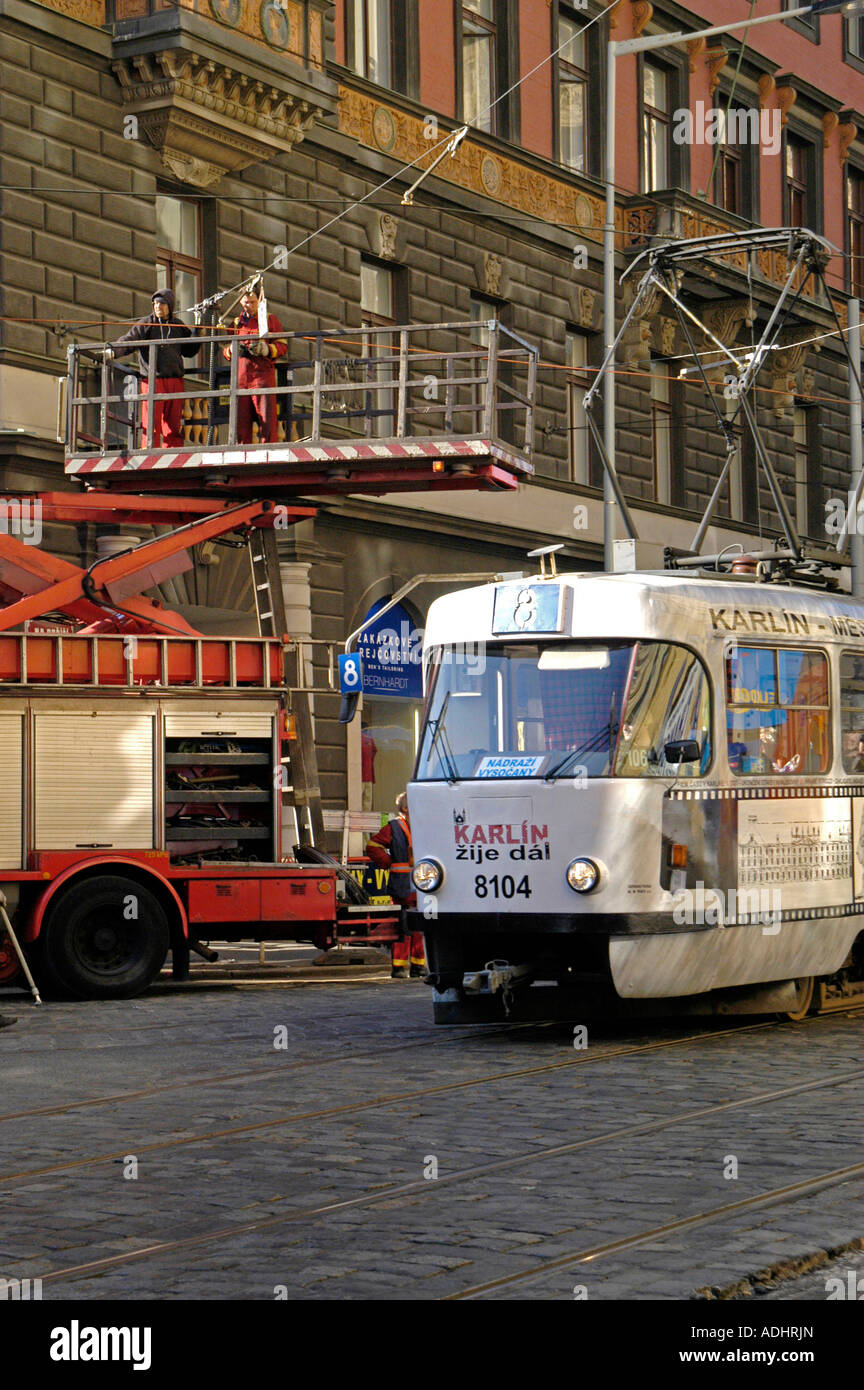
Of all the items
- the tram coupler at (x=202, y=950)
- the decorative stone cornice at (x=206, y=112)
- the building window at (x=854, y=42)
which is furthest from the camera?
the building window at (x=854, y=42)

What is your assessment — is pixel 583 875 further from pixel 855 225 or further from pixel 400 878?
pixel 855 225

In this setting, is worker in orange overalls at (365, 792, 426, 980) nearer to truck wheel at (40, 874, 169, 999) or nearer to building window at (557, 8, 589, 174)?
truck wheel at (40, 874, 169, 999)

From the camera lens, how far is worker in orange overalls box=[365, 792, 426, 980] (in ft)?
63.8

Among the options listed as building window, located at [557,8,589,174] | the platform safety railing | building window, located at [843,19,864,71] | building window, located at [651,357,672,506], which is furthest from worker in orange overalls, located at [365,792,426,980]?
building window, located at [843,19,864,71]

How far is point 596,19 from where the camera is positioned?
34.2 meters

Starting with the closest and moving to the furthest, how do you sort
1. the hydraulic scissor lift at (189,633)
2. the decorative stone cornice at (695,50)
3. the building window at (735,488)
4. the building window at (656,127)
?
the hydraulic scissor lift at (189,633)
the building window at (656,127)
the decorative stone cornice at (695,50)
the building window at (735,488)

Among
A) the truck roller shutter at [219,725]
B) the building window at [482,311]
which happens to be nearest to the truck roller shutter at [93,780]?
the truck roller shutter at [219,725]

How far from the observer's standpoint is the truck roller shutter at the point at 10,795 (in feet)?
56.0

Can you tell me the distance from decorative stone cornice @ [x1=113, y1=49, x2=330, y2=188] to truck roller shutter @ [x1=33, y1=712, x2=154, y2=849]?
935cm

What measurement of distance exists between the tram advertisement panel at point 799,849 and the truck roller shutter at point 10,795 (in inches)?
253

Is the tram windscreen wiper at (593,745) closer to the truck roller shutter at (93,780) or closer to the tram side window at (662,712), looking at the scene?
the tram side window at (662,712)

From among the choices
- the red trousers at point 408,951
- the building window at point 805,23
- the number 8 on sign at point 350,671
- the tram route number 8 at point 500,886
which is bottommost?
the red trousers at point 408,951

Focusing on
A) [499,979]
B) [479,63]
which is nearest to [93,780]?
[499,979]
